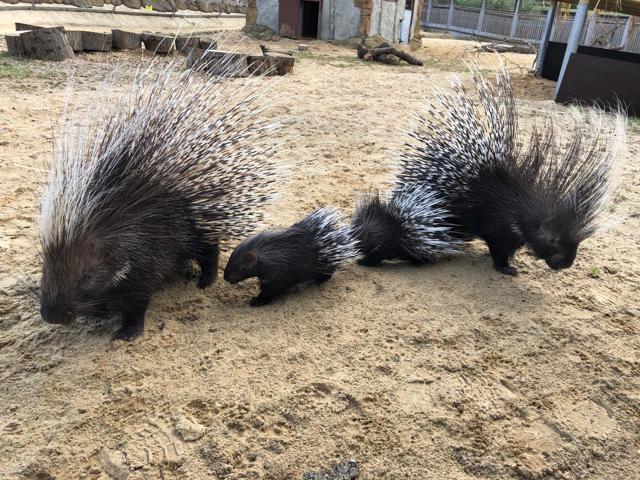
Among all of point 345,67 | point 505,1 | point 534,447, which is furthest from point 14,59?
point 505,1

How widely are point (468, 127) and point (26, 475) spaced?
2713mm

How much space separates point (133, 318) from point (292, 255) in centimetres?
A: 81

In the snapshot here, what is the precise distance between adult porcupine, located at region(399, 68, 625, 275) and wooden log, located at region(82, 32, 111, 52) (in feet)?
27.1

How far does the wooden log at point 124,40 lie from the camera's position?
986 cm

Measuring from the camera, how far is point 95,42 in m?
9.37

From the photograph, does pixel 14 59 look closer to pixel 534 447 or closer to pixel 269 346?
pixel 269 346

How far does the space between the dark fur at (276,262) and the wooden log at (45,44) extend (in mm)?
7254

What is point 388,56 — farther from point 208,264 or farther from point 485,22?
point 485,22

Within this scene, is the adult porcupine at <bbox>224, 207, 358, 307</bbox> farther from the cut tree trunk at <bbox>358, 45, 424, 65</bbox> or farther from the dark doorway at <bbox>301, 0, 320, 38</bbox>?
the dark doorway at <bbox>301, 0, 320, 38</bbox>

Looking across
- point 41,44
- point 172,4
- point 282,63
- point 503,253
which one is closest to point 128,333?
point 503,253

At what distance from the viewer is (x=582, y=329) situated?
2.38 m

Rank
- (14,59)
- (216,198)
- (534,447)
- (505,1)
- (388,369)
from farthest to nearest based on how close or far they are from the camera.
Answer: (505,1) < (14,59) < (216,198) < (388,369) < (534,447)

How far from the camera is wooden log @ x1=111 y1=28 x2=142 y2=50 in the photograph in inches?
388

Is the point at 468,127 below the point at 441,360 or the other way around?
the other way around
